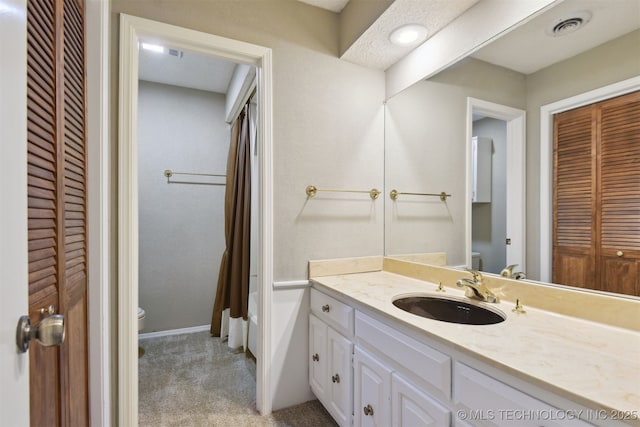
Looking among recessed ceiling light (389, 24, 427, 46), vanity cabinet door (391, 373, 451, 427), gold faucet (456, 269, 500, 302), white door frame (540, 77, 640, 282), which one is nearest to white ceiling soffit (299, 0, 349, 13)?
recessed ceiling light (389, 24, 427, 46)

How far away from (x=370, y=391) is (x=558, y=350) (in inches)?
28.4

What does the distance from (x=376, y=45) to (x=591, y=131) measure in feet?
3.95

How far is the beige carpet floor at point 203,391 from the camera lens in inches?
64.7

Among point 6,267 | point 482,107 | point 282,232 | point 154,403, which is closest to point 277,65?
point 282,232

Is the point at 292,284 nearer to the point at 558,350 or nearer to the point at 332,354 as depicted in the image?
the point at 332,354

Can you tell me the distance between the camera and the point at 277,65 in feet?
5.66

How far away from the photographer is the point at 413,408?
99 centimetres

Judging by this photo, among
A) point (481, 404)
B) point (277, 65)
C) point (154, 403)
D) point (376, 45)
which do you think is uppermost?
point (376, 45)

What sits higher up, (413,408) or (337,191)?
(337,191)

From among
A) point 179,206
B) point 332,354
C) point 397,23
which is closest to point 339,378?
point 332,354

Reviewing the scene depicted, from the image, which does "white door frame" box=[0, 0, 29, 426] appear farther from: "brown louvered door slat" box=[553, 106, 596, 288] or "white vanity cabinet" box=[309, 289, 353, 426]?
"brown louvered door slat" box=[553, 106, 596, 288]

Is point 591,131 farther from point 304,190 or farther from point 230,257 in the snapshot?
point 230,257

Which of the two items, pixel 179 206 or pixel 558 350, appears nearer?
pixel 558 350

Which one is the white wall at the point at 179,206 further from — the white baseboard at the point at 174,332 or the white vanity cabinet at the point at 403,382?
the white vanity cabinet at the point at 403,382
